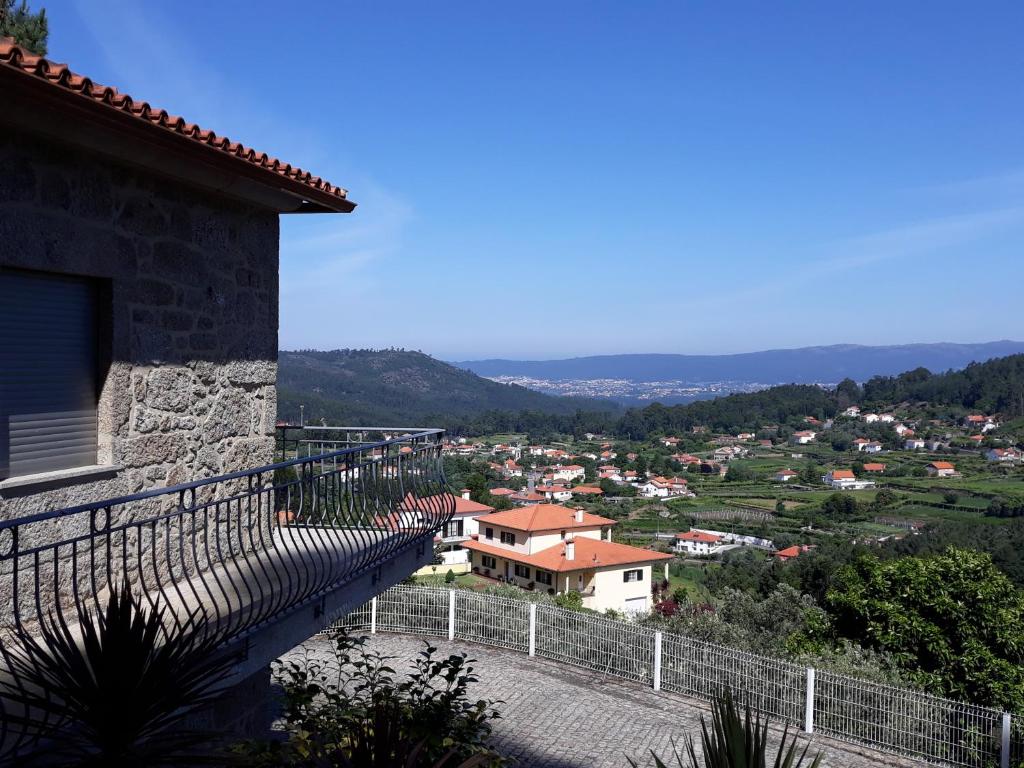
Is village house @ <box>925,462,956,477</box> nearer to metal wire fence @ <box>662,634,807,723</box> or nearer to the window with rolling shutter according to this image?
metal wire fence @ <box>662,634,807,723</box>

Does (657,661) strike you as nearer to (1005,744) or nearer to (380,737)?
(1005,744)

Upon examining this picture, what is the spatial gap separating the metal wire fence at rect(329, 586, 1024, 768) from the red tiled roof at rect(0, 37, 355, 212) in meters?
6.13

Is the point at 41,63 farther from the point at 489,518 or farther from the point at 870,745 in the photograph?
the point at 489,518

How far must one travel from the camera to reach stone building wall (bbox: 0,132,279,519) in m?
4.77

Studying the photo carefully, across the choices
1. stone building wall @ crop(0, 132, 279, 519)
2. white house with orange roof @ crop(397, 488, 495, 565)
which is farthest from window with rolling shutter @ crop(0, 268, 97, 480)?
white house with orange roof @ crop(397, 488, 495, 565)

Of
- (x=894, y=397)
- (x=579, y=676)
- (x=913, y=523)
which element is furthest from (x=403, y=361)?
(x=579, y=676)

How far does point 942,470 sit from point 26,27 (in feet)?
305

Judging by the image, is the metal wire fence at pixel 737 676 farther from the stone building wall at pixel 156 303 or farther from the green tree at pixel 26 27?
the green tree at pixel 26 27

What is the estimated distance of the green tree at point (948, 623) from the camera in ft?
48.9

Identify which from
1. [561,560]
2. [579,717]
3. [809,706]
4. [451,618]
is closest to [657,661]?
[579,717]

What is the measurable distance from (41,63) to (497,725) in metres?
10.1

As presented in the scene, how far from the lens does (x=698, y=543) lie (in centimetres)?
6294

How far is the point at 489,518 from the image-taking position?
39.6m

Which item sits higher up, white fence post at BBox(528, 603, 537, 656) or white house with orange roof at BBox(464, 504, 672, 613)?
white fence post at BBox(528, 603, 537, 656)
